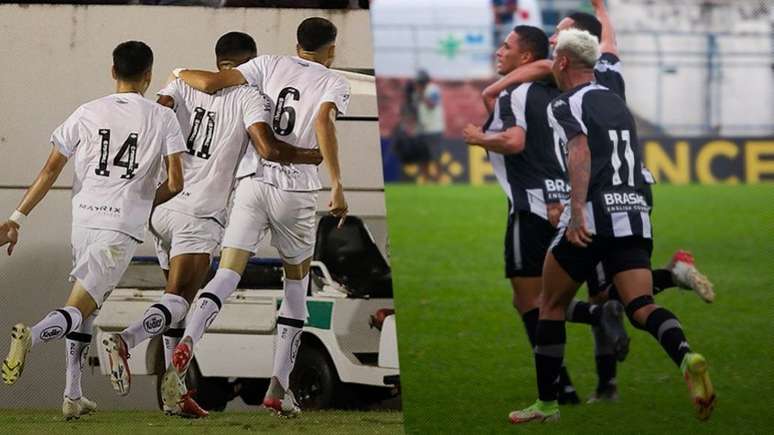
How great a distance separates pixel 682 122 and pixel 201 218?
13.3 metres

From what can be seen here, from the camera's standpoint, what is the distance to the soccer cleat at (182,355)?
482cm

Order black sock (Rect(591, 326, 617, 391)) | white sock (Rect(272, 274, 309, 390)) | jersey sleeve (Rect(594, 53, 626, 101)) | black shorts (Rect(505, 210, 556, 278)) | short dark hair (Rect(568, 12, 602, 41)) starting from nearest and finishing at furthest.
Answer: white sock (Rect(272, 274, 309, 390)) → jersey sleeve (Rect(594, 53, 626, 101)) → short dark hair (Rect(568, 12, 602, 41)) → black shorts (Rect(505, 210, 556, 278)) → black sock (Rect(591, 326, 617, 391))

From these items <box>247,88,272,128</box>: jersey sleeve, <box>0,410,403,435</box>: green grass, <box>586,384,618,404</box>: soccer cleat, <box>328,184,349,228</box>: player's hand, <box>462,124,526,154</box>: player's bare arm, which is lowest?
<box>586,384,618,404</box>: soccer cleat

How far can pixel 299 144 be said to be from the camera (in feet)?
16.1

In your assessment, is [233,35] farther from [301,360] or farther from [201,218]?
[301,360]

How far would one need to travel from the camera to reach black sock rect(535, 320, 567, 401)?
5.10 m

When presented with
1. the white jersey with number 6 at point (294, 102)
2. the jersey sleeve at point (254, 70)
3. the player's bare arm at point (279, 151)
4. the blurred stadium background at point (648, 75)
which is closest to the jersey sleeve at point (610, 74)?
the white jersey with number 6 at point (294, 102)

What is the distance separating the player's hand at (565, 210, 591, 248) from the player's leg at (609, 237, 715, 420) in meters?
0.11

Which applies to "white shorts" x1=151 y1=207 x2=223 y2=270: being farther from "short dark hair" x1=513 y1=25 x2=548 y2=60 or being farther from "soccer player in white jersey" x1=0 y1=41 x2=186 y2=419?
"short dark hair" x1=513 y1=25 x2=548 y2=60

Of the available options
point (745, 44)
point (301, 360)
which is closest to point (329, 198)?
point (301, 360)

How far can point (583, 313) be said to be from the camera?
5395 millimetres

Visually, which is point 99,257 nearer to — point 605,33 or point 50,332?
point 50,332

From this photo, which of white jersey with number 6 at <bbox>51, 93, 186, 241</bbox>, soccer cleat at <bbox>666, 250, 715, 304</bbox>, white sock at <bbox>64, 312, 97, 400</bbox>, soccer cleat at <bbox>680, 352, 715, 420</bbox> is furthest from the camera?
soccer cleat at <bbox>666, 250, 715, 304</bbox>

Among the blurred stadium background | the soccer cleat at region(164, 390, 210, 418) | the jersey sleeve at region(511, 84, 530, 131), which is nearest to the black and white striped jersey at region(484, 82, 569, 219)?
the jersey sleeve at region(511, 84, 530, 131)
